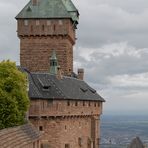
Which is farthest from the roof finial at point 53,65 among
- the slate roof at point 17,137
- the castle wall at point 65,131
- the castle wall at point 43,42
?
the slate roof at point 17,137

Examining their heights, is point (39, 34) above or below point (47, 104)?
above

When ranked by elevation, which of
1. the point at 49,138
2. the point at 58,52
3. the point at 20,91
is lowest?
the point at 49,138

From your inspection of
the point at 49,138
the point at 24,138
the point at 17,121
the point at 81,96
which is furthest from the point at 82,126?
the point at 24,138

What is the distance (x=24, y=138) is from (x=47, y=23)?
109ft

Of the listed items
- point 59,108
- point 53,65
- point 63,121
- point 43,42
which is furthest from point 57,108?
point 43,42

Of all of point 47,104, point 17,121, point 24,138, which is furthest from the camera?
point 47,104

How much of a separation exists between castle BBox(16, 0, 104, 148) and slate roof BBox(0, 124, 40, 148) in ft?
66.4

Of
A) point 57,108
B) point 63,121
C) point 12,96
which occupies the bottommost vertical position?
point 63,121

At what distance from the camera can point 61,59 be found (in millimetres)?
71312

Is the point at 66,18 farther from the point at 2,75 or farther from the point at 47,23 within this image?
the point at 2,75

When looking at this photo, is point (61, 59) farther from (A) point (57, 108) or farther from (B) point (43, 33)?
(A) point (57, 108)

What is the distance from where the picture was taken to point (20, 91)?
52.8 meters

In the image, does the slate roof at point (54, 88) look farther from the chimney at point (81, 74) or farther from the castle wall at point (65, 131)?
the chimney at point (81, 74)

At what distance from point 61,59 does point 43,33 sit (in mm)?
3777
